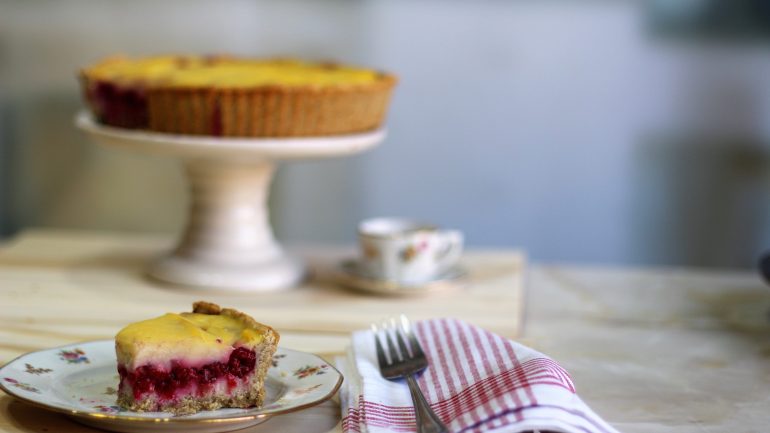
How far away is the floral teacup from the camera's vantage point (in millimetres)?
1148

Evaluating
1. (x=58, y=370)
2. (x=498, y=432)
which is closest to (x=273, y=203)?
(x=58, y=370)

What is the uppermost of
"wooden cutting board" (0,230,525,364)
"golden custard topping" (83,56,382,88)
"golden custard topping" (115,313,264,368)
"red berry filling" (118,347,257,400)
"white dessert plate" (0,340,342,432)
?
"golden custard topping" (83,56,382,88)

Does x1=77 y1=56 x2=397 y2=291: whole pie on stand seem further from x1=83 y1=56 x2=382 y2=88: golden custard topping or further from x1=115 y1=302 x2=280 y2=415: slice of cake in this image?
x1=115 y1=302 x2=280 y2=415: slice of cake

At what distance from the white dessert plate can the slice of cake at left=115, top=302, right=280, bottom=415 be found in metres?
0.01

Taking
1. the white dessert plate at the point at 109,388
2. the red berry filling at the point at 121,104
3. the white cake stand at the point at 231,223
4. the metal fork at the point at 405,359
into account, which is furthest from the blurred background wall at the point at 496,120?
the white dessert plate at the point at 109,388

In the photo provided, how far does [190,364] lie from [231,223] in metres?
0.48

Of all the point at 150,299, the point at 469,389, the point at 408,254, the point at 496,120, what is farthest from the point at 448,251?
the point at 496,120

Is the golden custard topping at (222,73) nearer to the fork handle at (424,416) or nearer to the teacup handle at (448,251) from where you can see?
the teacup handle at (448,251)

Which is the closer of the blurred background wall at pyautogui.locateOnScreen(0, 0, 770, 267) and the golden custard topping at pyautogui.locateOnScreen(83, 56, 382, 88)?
the golden custard topping at pyautogui.locateOnScreen(83, 56, 382, 88)

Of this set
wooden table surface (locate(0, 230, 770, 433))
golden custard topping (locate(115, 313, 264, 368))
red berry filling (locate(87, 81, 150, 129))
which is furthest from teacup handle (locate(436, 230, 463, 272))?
golden custard topping (locate(115, 313, 264, 368))

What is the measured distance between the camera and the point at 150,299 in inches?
43.3

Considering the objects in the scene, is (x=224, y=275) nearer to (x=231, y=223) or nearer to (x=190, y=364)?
(x=231, y=223)

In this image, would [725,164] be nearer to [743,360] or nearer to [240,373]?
[743,360]

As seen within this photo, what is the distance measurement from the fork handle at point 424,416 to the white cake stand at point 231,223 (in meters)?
0.43
